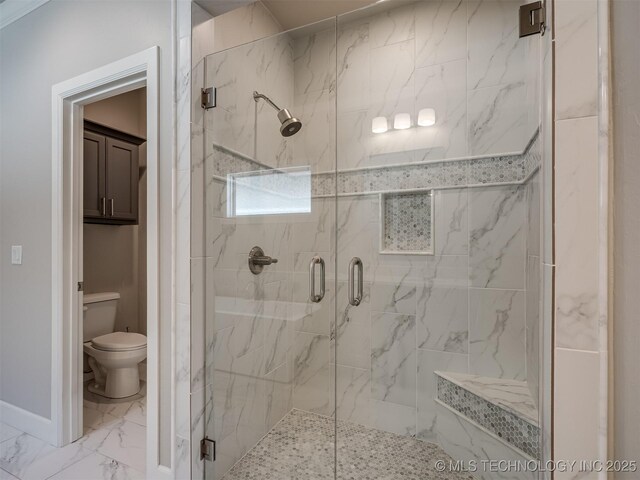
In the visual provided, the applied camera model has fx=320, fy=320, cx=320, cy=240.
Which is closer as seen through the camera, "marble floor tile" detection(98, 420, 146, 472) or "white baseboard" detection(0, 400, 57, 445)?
"marble floor tile" detection(98, 420, 146, 472)

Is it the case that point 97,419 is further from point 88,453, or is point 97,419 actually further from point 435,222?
point 435,222

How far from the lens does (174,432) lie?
1456 millimetres

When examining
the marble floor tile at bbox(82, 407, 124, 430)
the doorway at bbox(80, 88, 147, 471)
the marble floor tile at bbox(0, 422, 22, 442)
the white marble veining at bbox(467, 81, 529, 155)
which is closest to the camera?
the white marble veining at bbox(467, 81, 529, 155)

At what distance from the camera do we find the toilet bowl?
2391 mm

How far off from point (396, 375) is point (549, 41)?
1.55m

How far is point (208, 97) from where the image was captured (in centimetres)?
151

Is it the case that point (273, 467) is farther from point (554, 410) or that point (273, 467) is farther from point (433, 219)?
point (433, 219)

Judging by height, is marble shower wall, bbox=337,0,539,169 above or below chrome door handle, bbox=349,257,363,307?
above

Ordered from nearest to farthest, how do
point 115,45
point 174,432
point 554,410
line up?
point 554,410
point 174,432
point 115,45

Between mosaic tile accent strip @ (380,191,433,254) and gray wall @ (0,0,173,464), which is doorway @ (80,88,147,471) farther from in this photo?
mosaic tile accent strip @ (380,191,433,254)

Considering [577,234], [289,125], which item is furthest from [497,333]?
[289,125]

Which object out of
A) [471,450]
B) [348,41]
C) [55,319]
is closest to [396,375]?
[471,450]

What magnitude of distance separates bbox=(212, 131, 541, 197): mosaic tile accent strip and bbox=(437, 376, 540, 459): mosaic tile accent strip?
0.99 metres

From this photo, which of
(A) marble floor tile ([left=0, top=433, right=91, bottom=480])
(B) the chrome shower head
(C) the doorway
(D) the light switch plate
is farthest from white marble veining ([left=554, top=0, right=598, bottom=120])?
(D) the light switch plate
